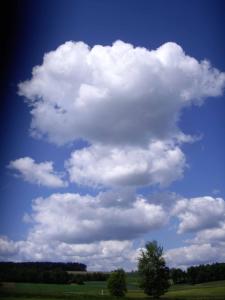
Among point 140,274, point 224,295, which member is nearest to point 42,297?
point 140,274

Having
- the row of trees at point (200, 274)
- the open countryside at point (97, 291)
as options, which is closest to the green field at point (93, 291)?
the open countryside at point (97, 291)

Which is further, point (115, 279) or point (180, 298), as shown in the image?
point (115, 279)

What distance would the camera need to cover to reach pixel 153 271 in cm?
2992

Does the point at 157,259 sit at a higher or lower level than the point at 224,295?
higher

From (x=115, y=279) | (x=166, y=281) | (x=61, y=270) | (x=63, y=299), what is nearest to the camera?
(x=63, y=299)

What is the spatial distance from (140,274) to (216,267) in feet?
17.3

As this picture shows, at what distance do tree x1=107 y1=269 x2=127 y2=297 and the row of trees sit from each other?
3.48m

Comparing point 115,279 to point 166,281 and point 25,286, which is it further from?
point 25,286

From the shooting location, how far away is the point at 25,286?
20.9 meters

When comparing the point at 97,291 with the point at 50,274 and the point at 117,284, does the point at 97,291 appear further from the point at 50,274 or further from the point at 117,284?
the point at 50,274

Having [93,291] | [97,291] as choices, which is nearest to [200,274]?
[97,291]

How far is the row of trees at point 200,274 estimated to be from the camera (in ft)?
86.4

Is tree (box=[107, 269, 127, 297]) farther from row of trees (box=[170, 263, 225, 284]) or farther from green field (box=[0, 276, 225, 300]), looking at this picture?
row of trees (box=[170, 263, 225, 284])

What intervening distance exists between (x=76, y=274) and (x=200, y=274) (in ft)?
24.6
